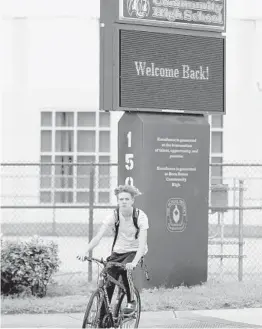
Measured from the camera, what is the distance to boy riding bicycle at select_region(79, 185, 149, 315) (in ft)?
34.9

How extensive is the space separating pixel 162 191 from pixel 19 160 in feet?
44.1

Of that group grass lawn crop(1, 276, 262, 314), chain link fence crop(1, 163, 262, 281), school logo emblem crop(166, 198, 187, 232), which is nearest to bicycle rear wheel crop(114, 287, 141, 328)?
grass lawn crop(1, 276, 262, 314)

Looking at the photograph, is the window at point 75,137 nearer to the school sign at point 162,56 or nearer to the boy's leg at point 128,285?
the school sign at point 162,56

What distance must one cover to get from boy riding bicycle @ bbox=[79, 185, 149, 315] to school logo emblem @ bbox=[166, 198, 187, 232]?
3.66m

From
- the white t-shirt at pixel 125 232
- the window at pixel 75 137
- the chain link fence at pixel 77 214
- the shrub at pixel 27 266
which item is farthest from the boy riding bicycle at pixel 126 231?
the window at pixel 75 137

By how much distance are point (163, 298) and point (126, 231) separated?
3.00 metres

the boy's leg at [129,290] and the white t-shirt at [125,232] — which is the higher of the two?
the white t-shirt at [125,232]

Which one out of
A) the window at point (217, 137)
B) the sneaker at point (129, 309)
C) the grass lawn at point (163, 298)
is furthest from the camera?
the window at point (217, 137)

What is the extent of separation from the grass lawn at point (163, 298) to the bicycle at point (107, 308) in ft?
7.57

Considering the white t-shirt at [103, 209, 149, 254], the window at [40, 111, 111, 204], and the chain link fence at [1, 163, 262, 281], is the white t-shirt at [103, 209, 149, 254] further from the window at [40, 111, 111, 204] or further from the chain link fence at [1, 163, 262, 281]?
the window at [40, 111, 111, 204]

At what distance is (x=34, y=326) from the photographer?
460 inches

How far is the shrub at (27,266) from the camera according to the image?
13.4m

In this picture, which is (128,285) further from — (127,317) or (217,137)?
(217,137)

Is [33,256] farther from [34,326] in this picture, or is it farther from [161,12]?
[161,12]
